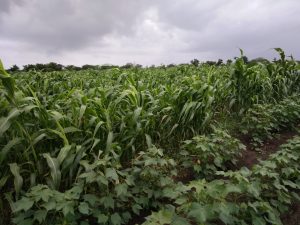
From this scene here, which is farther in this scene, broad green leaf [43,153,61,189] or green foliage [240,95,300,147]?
green foliage [240,95,300,147]

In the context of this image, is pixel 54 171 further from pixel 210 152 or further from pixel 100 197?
pixel 210 152

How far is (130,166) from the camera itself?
292 centimetres

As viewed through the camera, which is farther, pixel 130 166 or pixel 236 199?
pixel 130 166

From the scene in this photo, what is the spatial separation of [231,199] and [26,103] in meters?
1.69

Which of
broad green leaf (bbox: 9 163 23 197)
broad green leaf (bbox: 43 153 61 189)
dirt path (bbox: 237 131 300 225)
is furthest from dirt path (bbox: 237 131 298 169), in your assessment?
broad green leaf (bbox: 9 163 23 197)

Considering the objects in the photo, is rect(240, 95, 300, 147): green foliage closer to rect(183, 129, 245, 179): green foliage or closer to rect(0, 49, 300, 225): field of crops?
rect(0, 49, 300, 225): field of crops

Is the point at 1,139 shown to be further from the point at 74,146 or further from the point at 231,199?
the point at 231,199

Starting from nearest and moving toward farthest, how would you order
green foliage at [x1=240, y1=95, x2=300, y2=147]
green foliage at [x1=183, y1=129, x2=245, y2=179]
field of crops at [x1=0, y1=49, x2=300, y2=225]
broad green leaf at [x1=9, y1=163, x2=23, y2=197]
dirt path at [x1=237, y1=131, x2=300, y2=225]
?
field of crops at [x1=0, y1=49, x2=300, y2=225] → broad green leaf at [x1=9, y1=163, x2=23, y2=197] → dirt path at [x1=237, y1=131, x2=300, y2=225] → green foliage at [x1=183, y1=129, x2=245, y2=179] → green foliage at [x1=240, y1=95, x2=300, y2=147]

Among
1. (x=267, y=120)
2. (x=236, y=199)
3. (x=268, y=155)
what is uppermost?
(x=267, y=120)

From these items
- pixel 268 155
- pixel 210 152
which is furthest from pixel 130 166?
pixel 268 155

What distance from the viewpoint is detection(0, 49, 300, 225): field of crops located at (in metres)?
1.93

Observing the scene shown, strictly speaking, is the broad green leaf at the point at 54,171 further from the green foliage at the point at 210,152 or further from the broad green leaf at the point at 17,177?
the green foliage at the point at 210,152

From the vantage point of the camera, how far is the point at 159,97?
3850 mm

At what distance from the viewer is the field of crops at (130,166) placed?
1.93 meters
